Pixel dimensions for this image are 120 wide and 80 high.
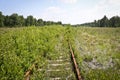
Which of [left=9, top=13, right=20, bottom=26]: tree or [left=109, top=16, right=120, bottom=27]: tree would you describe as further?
[left=109, top=16, right=120, bottom=27]: tree

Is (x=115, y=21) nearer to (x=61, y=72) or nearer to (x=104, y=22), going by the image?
(x=104, y=22)

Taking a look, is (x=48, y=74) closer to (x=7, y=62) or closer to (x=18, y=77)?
(x=18, y=77)

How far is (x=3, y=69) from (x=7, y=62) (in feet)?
1.99

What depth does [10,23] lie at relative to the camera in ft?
323

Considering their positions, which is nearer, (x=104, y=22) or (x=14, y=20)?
(x=14, y=20)

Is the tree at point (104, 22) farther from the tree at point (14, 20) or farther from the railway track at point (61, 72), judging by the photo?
the railway track at point (61, 72)

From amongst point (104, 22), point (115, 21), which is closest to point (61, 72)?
point (115, 21)

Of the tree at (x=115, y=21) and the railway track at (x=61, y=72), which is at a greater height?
the tree at (x=115, y=21)

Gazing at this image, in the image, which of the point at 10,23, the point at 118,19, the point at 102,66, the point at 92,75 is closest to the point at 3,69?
the point at 92,75

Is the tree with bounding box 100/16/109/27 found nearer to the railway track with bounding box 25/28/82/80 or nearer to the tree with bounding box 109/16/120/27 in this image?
the tree with bounding box 109/16/120/27

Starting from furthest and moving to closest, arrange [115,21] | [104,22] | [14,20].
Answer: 1. [104,22]
2. [115,21]
3. [14,20]

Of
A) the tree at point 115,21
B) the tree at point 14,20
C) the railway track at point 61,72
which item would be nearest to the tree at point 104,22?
the tree at point 115,21

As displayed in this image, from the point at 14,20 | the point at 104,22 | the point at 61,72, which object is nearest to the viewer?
the point at 61,72

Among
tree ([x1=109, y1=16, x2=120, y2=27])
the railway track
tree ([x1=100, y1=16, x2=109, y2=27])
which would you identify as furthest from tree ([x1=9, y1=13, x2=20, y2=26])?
the railway track
